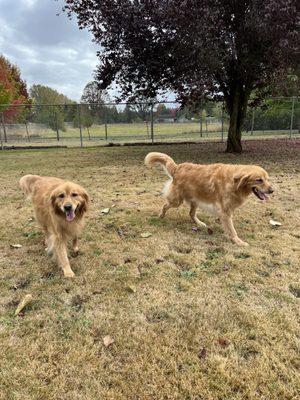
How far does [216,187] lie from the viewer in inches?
179

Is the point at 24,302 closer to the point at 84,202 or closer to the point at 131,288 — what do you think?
the point at 131,288

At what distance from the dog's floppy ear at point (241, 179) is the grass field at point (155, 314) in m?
0.75

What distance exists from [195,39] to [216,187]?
6.43 meters

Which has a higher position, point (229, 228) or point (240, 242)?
point (229, 228)

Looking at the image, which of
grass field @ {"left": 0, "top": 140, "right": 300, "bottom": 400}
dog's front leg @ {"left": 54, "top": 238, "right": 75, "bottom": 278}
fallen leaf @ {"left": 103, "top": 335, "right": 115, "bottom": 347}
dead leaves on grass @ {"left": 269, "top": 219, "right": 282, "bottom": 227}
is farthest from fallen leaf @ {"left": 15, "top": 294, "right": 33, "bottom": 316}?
dead leaves on grass @ {"left": 269, "top": 219, "right": 282, "bottom": 227}

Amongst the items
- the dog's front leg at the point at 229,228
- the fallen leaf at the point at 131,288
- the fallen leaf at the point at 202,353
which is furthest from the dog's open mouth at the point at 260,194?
the fallen leaf at the point at 202,353

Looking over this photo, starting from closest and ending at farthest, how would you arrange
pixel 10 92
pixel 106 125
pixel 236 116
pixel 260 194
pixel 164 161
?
pixel 260 194 < pixel 164 161 < pixel 236 116 < pixel 106 125 < pixel 10 92

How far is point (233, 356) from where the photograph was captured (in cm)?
235

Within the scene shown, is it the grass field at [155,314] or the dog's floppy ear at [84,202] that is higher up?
the dog's floppy ear at [84,202]

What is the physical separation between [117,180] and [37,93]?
48.3 m

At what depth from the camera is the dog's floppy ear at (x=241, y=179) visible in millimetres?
4198

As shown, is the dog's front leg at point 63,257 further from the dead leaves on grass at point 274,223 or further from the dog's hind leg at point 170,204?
the dead leaves on grass at point 274,223

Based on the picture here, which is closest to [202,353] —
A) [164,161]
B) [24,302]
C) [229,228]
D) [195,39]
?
[24,302]

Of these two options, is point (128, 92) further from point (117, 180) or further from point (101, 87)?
point (117, 180)
